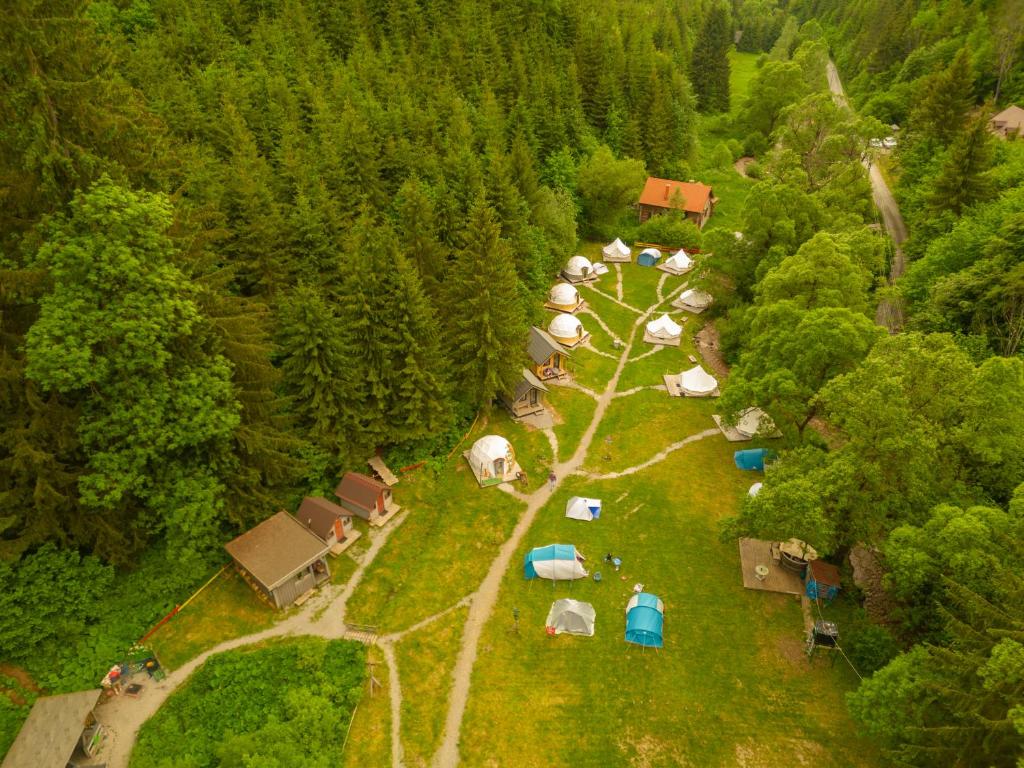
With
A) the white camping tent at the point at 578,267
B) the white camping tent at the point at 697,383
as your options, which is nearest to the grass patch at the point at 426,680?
the white camping tent at the point at 697,383

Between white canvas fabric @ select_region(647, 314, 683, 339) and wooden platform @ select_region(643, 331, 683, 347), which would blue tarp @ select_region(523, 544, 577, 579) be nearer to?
wooden platform @ select_region(643, 331, 683, 347)

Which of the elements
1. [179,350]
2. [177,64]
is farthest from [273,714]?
[177,64]

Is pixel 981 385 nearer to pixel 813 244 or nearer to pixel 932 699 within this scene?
pixel 932 699

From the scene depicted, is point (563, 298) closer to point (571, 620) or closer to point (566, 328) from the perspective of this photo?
point (566, 328)

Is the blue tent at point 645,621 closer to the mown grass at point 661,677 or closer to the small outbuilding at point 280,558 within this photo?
the mown grass at point 661,677

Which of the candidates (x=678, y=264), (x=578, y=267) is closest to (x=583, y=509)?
(x=578, y=267)
